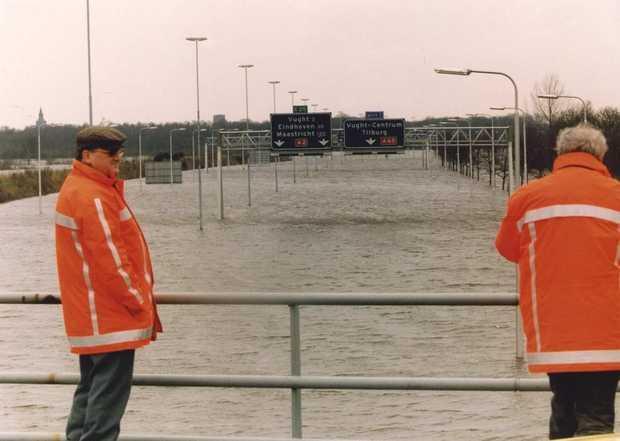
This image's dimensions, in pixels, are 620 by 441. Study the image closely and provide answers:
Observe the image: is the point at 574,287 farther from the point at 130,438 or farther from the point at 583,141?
the point at 130,438

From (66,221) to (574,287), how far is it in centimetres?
205

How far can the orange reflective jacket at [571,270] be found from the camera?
14.8ft

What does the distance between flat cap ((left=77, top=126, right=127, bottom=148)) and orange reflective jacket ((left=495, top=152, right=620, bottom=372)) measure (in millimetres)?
1677

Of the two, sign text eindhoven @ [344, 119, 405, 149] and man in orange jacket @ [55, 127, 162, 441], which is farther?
sign text eindhoven @ [344, 119, 405, 149]

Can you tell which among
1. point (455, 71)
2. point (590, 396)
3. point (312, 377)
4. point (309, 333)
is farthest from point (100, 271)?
point (455, 71)

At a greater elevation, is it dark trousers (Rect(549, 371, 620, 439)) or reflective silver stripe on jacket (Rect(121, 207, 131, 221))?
reflective silver stripe on jacket (Rect(121, 207, 131, 221))

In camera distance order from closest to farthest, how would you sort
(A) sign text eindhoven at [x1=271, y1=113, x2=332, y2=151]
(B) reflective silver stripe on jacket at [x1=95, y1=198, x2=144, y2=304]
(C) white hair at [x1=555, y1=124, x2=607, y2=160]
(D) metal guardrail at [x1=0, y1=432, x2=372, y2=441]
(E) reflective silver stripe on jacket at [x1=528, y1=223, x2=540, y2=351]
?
(E) reflective silver stripe on jacket at [x1=528, y1=223, x2=540, y2=351], (C) white hair at [x1=555, y1=124, x2=607, y2=160], (B) reflective silver stripe on jacket at [x1=95, y1=198, x2=144, y2=304], (D) metal guardrail at [x1=0, y1=432, x2=372, y2=441], (A) sign text eindhoven at [x1=271, y1=113, x2=332, y2=151]

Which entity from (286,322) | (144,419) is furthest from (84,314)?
(286,322)

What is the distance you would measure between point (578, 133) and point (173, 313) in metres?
26.0

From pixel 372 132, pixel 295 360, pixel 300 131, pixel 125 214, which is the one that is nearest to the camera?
pixel 125 214

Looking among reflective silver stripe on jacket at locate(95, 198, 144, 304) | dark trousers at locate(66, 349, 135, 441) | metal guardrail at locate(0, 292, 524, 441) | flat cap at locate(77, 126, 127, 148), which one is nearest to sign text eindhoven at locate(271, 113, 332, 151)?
metal guardrail at locate(0, 292, 524, 441)

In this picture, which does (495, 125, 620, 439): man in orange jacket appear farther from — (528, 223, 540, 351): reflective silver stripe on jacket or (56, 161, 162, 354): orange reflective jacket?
(56, 161, 162, 354): orange reflective jacket

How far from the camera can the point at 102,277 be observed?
4898 mm

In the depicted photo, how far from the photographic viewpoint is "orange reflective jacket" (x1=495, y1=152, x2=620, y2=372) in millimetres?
4508
